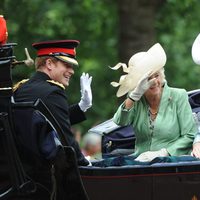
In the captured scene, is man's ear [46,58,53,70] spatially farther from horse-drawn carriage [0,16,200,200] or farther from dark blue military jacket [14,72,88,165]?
horse-drawn carriage [0,16,200,200]

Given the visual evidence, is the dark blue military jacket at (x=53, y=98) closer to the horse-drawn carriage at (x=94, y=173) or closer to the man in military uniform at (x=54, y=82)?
the man in military uniform at (x=54, y=82)

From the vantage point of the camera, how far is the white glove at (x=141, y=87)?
7340mm

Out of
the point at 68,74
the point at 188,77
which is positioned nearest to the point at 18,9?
the point at 68,74

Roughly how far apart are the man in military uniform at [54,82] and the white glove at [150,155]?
1.89 ft

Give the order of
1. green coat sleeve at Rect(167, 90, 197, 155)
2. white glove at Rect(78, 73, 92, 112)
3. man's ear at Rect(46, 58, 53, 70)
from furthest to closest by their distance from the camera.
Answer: white glove at Rect(78, 73, 92, 112) → green coat sleeve at Rect(167, 90, 197, 155) → man's ear at Rect(46, 58, 53, 70)

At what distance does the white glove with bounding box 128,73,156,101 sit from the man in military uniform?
0.49 metres

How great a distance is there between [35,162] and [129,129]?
83.4 inches

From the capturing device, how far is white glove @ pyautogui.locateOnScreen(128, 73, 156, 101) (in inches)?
289

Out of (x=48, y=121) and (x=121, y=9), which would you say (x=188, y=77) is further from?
(x=48, y=121)

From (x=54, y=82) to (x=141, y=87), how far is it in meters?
0.71

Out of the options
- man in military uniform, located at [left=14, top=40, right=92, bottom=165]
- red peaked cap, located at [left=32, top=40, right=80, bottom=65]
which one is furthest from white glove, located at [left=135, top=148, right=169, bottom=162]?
red peaked cap, located at [left=32, top=40, right=80, bottom=65]

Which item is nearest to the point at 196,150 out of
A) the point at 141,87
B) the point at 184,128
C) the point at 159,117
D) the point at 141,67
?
the point at 184,128

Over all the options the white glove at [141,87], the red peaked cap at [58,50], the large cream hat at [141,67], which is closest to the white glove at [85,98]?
the large cream hat at [141,67]

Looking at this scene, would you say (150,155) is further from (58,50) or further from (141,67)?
(58,50)
